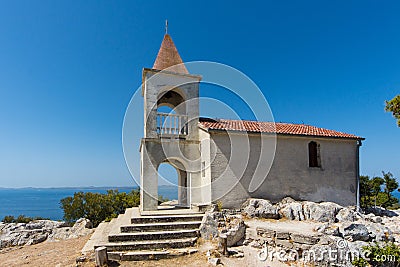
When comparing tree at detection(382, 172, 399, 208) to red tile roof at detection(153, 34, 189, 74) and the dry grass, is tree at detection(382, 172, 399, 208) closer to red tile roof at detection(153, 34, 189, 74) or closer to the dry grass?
red tile roof at detection(153, 34, 189, 74)

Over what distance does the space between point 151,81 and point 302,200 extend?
36.5 ft

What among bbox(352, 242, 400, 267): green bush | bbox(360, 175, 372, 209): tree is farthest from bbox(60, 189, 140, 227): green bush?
bbox(360, 175, 372, 209): tree

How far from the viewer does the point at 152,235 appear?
9203 millimetres

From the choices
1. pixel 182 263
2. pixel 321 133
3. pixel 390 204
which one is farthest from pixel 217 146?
pixel 390 204

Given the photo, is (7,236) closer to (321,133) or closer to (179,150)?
(179,150)

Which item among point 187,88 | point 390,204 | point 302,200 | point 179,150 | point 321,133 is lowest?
point 390,204

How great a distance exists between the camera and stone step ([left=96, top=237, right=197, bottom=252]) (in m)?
8.53

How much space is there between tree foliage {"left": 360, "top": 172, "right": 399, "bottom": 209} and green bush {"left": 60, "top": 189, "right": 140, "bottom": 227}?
837 inches

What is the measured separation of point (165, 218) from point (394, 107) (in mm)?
10495

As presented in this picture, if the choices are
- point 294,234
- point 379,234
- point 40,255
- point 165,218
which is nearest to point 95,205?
point 40,255

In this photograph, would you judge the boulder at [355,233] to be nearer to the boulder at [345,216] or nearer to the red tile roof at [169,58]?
the boulder at [345,216]

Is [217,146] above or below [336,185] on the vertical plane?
above

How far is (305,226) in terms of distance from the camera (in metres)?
10.7

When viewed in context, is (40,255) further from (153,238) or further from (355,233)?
(355,233)
